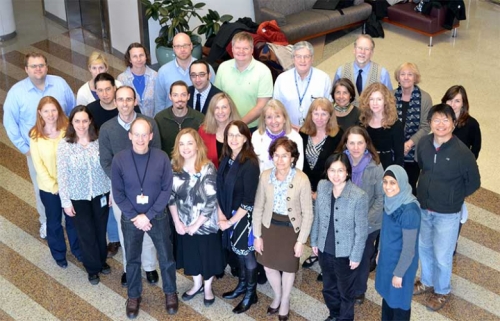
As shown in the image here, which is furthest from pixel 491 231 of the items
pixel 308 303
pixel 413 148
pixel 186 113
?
pixel 186 113

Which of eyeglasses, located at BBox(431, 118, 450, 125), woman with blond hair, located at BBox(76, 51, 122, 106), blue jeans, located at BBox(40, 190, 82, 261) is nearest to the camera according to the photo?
eyeglasses, located at BBox(431, 118, 450, 125)

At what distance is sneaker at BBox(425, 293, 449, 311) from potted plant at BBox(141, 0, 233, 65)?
4.89 metres

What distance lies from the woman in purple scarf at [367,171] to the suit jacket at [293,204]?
0.48 m

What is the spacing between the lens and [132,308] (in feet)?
19.6

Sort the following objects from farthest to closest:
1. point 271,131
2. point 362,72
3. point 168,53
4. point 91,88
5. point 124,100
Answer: point 168,53 → point 362,72 → point 91,88 → point 271,131 → point 124,100

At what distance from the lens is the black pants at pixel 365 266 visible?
571cm

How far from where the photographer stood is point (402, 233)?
502 cm

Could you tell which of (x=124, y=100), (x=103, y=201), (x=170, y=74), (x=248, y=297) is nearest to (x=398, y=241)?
(x=248, y=297)

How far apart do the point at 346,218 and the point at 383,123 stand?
1.12 meters

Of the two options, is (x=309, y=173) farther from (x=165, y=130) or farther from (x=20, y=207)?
(x=20, y=207)

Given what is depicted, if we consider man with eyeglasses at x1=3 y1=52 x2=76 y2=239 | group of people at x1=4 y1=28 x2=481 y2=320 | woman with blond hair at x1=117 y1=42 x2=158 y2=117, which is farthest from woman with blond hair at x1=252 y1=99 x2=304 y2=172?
man with eyeglasses at x1=3 y1=52 x2=76 y2=239

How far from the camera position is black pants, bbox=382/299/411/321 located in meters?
5.36

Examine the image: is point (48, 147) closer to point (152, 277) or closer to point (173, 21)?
point (152, 277)

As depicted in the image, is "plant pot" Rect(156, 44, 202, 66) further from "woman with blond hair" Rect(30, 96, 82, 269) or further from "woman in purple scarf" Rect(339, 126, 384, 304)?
"woman in purple scarf" Rect(339, 126, 384, 304)
